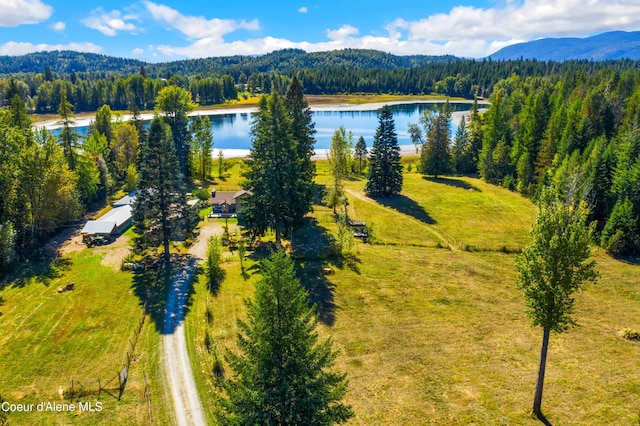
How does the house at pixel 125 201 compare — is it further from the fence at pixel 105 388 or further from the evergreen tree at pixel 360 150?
the evergreen tree at pixel 360 150

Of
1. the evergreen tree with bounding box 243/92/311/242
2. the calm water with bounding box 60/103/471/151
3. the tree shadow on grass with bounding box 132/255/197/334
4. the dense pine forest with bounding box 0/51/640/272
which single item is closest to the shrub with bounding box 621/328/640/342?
the dense pine forest with bounding box 0/51/640/272

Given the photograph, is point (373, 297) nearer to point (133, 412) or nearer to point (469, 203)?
point (133, 412)

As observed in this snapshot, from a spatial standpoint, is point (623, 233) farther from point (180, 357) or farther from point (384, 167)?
point (180, 357)

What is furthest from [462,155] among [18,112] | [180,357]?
[18,112]

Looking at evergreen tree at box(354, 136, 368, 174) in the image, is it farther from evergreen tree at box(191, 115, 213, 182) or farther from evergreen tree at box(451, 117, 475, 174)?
evergreen tree at box(191, 115, 213, 182)

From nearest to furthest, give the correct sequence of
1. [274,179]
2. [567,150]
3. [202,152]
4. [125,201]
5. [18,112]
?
[274,179] → [125,201] → [18,112] → [567,150] → [202,152]
